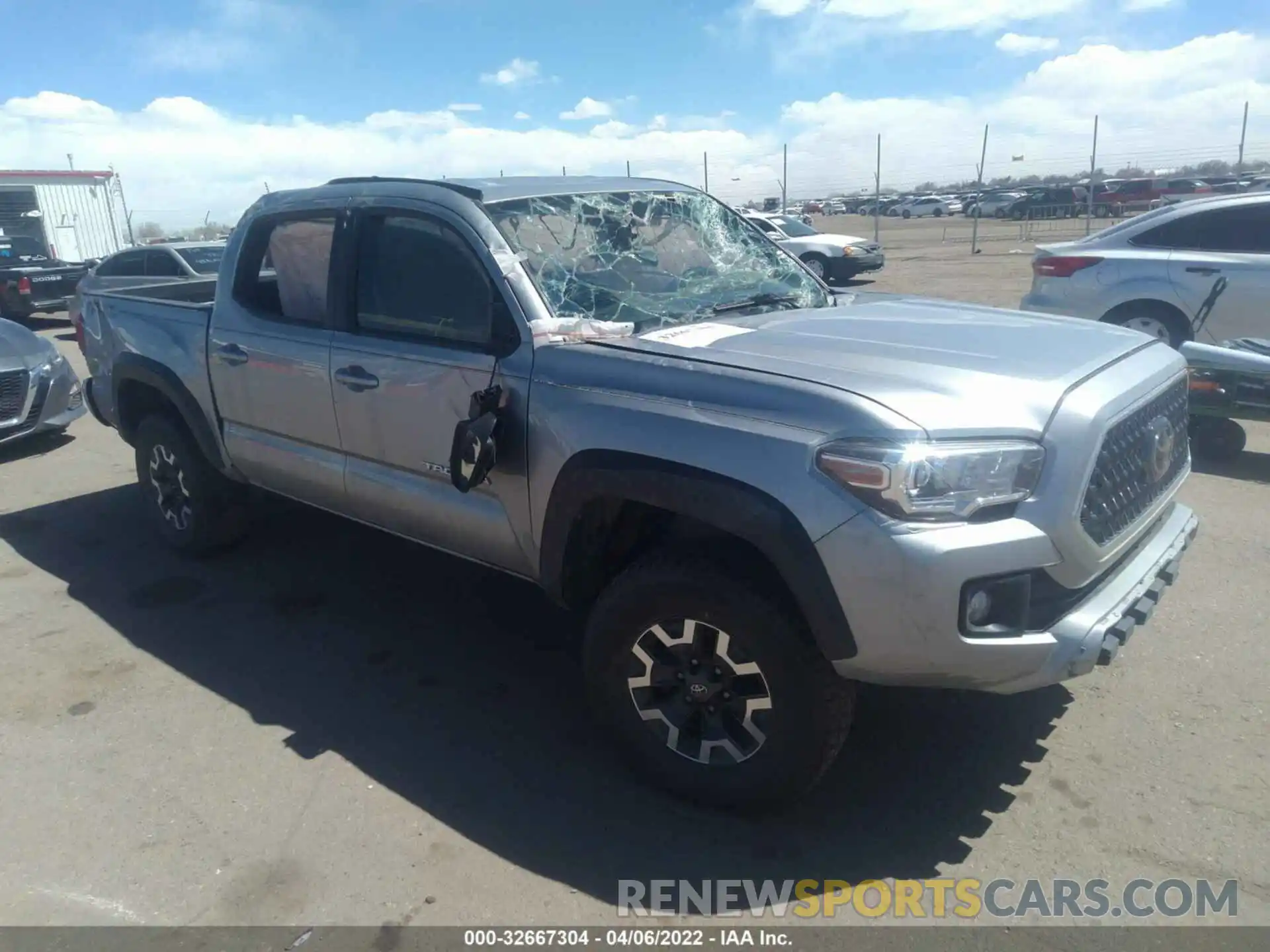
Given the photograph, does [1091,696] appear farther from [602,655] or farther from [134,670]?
[134,670]

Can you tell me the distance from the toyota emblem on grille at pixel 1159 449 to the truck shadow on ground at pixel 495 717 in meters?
0.97

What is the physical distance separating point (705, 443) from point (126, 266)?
12.7m

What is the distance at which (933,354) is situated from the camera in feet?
9.94

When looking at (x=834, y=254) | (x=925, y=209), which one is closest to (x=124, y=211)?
(x=834, y=254)

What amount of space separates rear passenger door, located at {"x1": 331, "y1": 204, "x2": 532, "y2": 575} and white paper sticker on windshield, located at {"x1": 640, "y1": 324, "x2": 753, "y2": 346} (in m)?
0.45

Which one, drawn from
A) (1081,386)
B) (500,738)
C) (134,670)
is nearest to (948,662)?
(1081,386)

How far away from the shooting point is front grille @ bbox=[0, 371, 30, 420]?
25.4ft

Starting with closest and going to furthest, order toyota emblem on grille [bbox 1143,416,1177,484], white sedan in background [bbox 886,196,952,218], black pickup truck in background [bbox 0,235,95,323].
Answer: toyota emblem on grille [bbox 1143,416,1177,484] < black pickup truck in background [bbox 0,235,95,323] < white sedan in background [bbox 886,196,952,218]

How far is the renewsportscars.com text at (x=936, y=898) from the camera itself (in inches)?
104

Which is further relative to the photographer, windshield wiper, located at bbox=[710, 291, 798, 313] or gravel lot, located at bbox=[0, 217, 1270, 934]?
windshield wiper, located at bbox=[710, 291, 798, 313]

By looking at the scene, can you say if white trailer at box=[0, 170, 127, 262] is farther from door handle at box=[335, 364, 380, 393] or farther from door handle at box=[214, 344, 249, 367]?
door handle at box=[335, 364, 380, 393]

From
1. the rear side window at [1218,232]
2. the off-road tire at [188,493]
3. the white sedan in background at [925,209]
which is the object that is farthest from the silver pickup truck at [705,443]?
the white sedan in background at [925,209]

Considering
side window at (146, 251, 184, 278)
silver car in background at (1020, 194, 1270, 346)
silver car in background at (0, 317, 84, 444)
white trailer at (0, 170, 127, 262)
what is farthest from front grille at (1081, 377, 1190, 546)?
white trailer at (0, 170, 127, 262)

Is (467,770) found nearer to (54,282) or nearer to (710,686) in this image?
(710,686)
